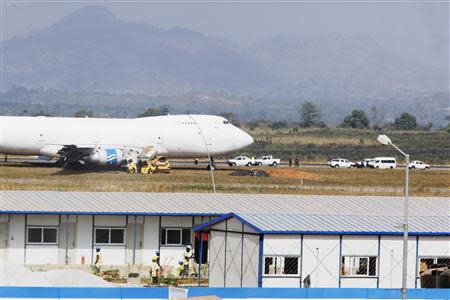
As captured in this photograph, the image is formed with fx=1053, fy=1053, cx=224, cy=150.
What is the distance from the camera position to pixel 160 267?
5081 centimetres

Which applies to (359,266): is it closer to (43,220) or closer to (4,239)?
(43,220)

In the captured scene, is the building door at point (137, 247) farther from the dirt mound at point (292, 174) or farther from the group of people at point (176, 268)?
the dirt mound at point (292, 174)

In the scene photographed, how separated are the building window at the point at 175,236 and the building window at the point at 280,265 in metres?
12.1

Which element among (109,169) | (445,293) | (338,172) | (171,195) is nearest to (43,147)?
(109,169)

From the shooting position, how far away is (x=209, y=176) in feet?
321

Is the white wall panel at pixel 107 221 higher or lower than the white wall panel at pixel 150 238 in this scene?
higher

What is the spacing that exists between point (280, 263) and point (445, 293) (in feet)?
25.5

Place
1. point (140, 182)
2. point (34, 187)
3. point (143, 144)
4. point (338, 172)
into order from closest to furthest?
1. point (34, 187)
2. point (140, 182)
3. point (143, 144)
4. point (338, 172)

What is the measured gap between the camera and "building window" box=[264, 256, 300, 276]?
1758 inches

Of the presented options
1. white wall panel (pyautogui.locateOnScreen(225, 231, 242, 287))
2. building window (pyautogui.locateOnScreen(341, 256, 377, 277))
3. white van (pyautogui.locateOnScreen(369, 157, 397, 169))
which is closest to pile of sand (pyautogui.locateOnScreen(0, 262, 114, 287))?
white wall panel (pyautogui.locateOnScreen(225, 231, 242, 287))

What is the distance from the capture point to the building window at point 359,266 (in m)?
45.9

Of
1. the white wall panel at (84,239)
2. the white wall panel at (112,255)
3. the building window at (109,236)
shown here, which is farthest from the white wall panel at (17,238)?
the white wall panel at (112,255)

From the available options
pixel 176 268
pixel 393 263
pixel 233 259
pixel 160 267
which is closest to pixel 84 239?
pixel 176 268

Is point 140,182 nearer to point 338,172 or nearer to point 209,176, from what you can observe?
point 209,176
